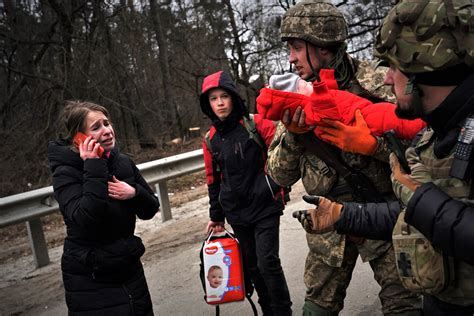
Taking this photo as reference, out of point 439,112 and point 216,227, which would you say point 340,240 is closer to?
point 439,112

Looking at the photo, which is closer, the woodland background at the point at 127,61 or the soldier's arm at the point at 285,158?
the soldier's arm at the point at 285,158

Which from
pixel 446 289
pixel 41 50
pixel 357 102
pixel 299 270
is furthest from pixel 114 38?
pixel 446 289

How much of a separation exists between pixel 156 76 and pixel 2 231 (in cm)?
938

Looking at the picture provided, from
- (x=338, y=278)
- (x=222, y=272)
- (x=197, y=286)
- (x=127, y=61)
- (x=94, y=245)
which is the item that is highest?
(x=127, y=61)

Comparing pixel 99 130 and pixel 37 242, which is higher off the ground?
pixel 99 130

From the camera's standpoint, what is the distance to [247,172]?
3449 mm

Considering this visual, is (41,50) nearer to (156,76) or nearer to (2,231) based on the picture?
(156,76)

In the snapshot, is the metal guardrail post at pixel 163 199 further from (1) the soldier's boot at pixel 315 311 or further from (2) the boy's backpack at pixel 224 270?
(1) the soldier's boot at pixel 315 311

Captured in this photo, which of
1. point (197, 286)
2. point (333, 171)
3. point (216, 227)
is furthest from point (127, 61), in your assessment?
point (333, 171)

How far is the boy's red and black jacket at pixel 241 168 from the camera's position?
3.42 m

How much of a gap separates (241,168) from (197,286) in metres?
1.47

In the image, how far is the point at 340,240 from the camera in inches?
96.0

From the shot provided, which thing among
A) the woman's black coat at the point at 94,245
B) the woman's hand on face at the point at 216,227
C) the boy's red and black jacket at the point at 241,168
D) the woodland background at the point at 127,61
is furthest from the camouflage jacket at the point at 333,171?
the woodland background at the point at 127,61

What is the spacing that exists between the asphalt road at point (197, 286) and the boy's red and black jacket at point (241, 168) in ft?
3.04
